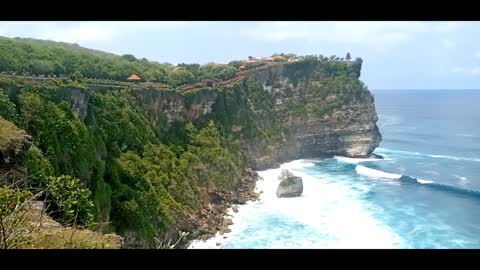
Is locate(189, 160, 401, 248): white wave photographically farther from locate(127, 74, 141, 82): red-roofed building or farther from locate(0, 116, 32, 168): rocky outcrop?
locate(0, 116, 32, 168): rocky outcrop

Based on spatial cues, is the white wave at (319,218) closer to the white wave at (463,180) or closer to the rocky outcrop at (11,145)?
the white wave at (463,180)

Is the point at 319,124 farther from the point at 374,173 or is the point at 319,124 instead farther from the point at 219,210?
the point at 219,210

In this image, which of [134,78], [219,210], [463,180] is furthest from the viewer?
[463,180]

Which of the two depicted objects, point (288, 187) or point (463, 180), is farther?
point (463, 180)

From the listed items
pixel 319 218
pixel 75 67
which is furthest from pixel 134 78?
pixel 319 218

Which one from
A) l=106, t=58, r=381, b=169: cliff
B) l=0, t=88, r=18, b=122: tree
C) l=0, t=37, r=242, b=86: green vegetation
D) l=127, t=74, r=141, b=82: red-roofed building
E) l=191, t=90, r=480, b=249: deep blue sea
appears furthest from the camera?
l=106, t=58, r=381, b=169: cliff

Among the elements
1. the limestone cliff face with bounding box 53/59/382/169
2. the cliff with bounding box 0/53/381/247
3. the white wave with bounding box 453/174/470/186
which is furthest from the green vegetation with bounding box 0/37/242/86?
the white wave with bounding box 453/174/470/186
